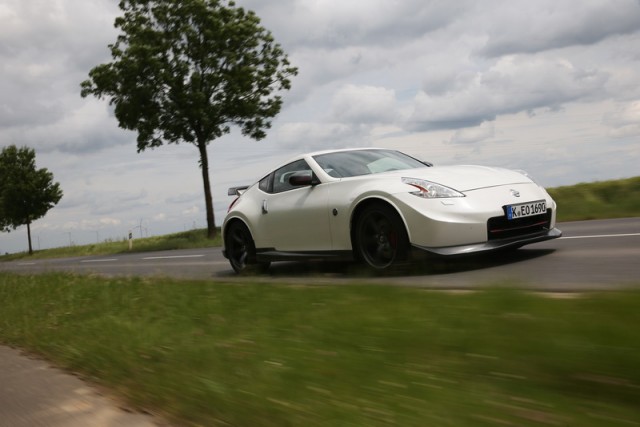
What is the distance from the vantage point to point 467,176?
671cm

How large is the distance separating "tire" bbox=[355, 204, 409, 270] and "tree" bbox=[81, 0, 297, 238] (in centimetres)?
1861

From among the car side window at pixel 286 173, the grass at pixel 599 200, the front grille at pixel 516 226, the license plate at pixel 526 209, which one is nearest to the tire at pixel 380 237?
the front grille at pixel 516 226

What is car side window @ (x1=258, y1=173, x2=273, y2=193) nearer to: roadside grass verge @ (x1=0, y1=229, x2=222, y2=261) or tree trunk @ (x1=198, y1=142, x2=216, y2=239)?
roadside grass verge @ (x1=0, y1=229, x2=222, y2=261)

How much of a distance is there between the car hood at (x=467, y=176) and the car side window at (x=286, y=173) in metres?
1.40

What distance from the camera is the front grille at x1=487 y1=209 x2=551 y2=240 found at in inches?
248

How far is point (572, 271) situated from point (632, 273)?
537 mm

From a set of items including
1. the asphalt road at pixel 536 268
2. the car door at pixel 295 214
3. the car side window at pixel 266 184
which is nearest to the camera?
the asphalt road at pixel 536 268

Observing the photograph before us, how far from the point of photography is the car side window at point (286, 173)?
7970 millimetres

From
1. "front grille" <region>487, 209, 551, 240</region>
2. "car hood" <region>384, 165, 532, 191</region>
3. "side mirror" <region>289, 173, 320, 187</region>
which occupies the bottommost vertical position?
"front grille" <region>487, 209, 551, 240</region>

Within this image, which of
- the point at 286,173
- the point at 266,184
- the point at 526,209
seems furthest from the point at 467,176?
the point at 266,184

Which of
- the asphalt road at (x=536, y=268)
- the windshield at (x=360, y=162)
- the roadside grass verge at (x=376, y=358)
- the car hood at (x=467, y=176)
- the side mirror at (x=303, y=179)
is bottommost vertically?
the roadside grass verge at (x=376, y=358)

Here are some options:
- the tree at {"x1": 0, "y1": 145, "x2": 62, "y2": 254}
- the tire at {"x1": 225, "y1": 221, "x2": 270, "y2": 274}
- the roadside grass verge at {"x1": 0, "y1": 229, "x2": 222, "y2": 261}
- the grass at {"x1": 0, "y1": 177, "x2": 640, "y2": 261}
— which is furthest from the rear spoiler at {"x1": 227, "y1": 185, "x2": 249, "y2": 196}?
the tree at {"x1": 0, "y1": 145, "x2": 62, "y2": 254}

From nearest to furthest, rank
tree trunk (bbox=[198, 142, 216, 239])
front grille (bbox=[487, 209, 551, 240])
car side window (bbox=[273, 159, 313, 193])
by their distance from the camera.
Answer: front grille (bbox=[487, 209, 551, 240]), car side window (bbox=[273, 159, 313, 193]), tree trunk (bbox=[198, 142, 216, 239])

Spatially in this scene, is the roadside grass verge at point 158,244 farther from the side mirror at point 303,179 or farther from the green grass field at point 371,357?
the green grass field at point 371,357
